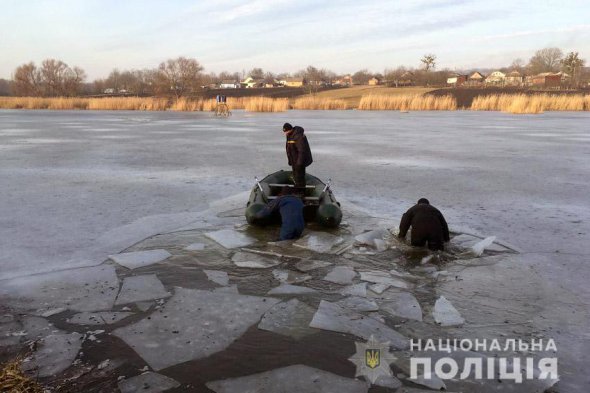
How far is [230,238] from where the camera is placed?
6.04 meters

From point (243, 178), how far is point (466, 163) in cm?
607

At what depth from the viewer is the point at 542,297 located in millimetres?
4348

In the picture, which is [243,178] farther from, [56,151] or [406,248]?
[56,151]

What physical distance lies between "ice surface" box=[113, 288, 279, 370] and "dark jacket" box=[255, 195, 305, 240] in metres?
1.74

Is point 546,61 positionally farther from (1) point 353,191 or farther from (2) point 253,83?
(1) point 353,191

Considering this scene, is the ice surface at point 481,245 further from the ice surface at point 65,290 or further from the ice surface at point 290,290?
the ice surface at point 65,290

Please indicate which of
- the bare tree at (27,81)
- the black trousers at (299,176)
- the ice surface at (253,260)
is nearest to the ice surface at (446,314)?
the ice surface at (253,260)

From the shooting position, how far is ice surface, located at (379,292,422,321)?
4.00 m

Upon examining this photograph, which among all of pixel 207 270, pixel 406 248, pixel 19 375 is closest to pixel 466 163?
pixel 406 248

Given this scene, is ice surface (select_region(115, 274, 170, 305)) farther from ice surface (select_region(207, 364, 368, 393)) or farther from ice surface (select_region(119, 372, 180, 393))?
ice surface (select_region(207, 364, 368, 393))

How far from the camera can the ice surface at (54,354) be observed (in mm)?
3082

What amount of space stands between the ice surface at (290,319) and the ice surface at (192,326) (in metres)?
0.09

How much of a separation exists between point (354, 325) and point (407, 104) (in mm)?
36622

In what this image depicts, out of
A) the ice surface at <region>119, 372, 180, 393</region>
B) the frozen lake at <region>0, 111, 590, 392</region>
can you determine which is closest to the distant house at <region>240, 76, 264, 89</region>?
the frozen lake at <region>0, 111, 590, 392</region>
